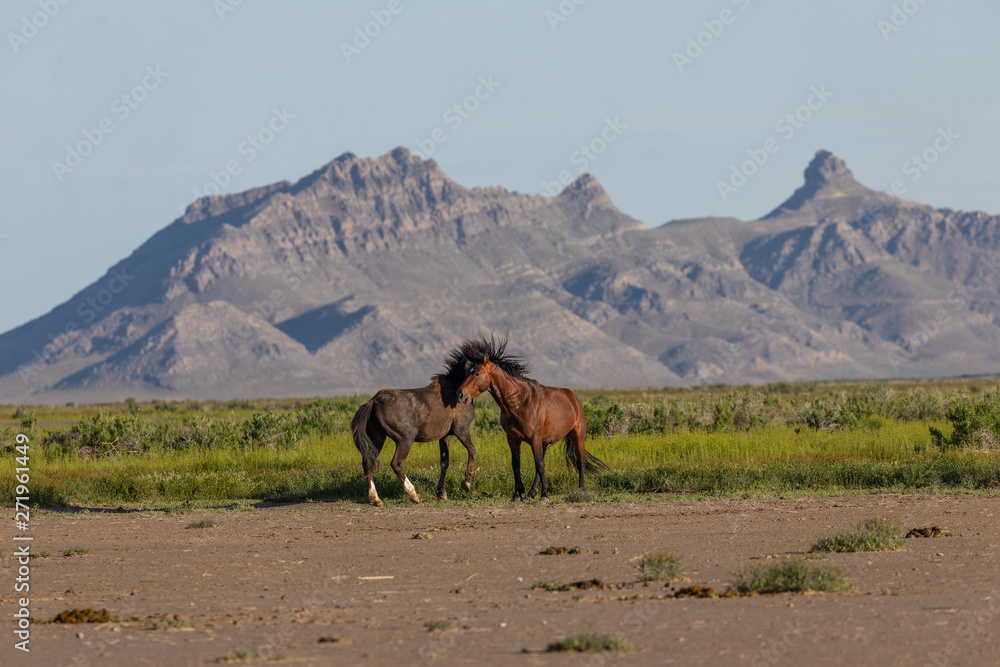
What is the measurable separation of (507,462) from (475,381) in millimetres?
5107

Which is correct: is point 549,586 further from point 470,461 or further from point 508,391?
point 470,461

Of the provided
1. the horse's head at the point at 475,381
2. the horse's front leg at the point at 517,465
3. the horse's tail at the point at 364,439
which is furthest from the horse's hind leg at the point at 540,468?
the horse's tail at the point at 364,439

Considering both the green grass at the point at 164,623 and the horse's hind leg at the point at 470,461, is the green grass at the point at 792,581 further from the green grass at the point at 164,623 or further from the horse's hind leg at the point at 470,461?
A: the horse's hind leg at the point at 470,461

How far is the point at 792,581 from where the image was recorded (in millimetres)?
11602

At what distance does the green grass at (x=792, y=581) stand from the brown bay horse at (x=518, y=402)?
7904 millimetres

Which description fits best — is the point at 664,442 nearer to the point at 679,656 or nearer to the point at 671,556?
the point at 671,556

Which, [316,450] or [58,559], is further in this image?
[316,450]

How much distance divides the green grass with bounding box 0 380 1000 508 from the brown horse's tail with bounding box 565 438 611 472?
29cm

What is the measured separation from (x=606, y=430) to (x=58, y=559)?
18.3 m

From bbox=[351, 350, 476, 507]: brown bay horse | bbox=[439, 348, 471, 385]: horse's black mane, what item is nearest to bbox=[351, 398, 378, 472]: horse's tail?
bbox=[351, 350, 476, 507]: brown bay horse

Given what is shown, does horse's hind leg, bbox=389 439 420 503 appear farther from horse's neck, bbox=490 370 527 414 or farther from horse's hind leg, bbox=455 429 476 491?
horse's neck, bbox=490 370 527 414

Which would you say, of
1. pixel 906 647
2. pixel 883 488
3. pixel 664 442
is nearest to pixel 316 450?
pixel 664 442

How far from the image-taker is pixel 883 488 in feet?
68.6

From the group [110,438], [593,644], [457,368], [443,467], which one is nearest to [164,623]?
[593,644]
